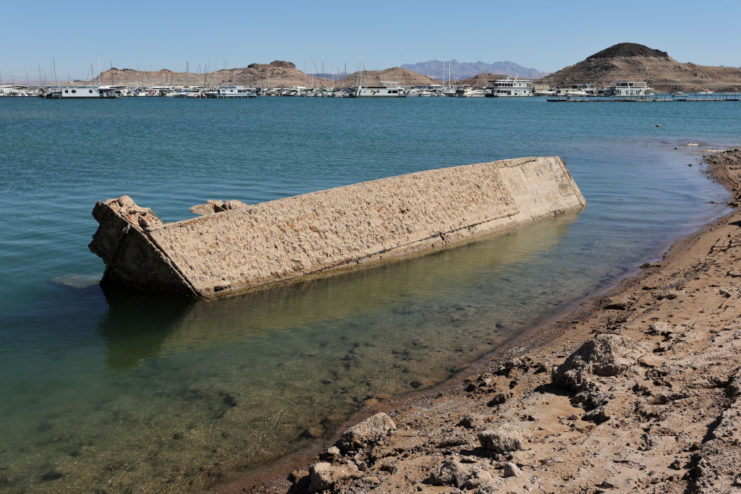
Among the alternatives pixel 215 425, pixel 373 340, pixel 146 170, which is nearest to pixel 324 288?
pixel 373 340

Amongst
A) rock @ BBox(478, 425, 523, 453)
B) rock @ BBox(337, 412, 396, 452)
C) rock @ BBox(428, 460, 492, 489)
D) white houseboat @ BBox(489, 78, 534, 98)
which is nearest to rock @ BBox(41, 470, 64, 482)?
rock @ BBox(337, 412, 396, 452)

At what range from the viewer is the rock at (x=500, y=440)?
4.42 meters

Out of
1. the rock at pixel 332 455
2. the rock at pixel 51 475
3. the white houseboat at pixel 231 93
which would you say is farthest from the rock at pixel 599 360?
the white houseboat at pixel 231 93

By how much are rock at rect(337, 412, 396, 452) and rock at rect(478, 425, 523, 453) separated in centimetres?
106

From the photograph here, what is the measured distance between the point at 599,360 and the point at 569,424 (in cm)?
102

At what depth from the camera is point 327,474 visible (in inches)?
186

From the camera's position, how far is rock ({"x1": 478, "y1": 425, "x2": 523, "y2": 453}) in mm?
4418

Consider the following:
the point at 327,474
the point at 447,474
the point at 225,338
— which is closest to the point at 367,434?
the point at 327,474

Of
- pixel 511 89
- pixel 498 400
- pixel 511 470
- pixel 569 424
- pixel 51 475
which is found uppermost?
pixel 511 89

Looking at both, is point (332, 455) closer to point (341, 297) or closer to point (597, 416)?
point (597, 416)

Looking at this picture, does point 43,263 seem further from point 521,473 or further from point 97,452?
point 521,473

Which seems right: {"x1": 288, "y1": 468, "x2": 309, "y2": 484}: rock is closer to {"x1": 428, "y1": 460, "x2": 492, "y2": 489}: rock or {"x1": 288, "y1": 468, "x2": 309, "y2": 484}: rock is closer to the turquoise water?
the turquoise water

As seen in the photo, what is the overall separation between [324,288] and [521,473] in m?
6.22

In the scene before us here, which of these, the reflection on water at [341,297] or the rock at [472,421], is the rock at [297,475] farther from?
the reflection on water at [341,297]
